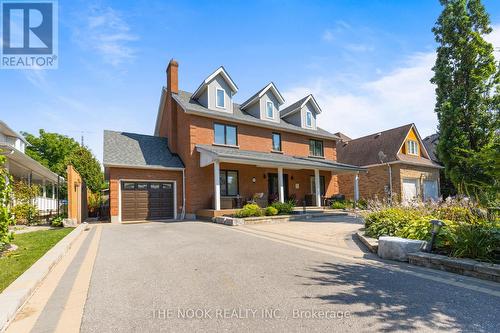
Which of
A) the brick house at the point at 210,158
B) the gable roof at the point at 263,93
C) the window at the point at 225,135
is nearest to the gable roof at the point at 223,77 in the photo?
the brick house at the point at 210,158

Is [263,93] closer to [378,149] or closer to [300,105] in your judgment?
[300,105]

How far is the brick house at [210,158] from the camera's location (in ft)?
54.2

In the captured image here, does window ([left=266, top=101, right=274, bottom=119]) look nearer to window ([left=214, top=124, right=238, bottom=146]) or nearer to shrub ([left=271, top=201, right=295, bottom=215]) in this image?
window ([left=214, top=124, right=238, bottom=146])

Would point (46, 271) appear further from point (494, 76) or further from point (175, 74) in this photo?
point (494, 76)

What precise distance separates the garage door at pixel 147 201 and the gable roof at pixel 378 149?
59.8 ft

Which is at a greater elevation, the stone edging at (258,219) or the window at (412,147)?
the window at (412,147)

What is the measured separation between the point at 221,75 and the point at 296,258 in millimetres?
15716

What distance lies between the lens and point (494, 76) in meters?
15.4

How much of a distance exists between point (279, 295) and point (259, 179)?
1553cm

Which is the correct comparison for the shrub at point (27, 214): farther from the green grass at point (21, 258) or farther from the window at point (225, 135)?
the window at point (225, 135)

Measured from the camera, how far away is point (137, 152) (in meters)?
18.1

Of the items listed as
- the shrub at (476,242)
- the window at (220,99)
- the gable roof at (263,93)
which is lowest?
the shrub at (476,242)

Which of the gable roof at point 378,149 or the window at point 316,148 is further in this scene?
the gable roof at point 378,149

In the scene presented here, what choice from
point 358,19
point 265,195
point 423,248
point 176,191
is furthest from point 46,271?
point 265,195
